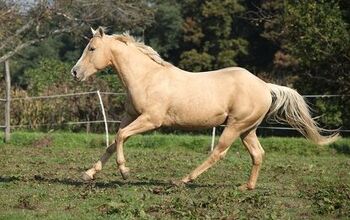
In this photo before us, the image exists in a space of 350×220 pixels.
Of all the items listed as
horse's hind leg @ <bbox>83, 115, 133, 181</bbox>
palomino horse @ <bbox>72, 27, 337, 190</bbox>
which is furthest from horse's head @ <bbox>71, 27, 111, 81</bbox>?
horse's hind leg @ <bbox>83, 115, 133, 181</bbox>

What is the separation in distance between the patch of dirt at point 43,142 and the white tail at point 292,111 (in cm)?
972

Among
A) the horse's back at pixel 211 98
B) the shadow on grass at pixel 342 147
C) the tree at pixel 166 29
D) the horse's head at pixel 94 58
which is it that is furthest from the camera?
the tree at pixel 166 29

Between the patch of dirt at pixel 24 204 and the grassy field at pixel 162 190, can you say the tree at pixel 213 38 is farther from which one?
the patch of dirt at pixel 24 204

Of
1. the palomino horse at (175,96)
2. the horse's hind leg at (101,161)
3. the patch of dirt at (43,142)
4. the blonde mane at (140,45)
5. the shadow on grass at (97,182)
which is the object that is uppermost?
the blonde mane at (140,45)

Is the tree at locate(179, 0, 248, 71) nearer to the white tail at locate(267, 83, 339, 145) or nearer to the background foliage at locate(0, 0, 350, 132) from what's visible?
the background foliage at locate(0, 0, 350, 132)

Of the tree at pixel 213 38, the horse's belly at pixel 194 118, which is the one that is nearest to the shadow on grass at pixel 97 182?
the horse's belly at pixel 194 118

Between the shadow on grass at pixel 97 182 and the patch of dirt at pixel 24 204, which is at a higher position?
the patch of dirt at pixel 24 204

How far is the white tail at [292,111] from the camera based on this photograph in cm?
977

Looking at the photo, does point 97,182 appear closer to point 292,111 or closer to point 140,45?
point 140,45

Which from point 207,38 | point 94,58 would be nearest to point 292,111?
point 94,58

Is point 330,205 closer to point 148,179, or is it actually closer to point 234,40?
point 148,179

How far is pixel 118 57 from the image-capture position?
9.59m

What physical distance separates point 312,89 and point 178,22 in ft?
64.7

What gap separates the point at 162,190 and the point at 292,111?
263cm
